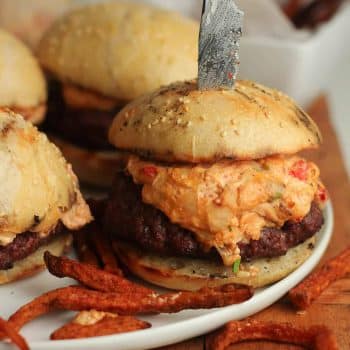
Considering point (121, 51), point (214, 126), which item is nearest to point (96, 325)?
point (214, 126)

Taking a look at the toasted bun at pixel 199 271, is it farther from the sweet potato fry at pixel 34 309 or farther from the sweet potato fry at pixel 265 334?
the sweet potato fry at pixel 34 309

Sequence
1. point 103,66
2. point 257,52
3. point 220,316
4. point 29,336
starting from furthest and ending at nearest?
point 257,52 → point 103,66 → point 220,316 → point 29,336

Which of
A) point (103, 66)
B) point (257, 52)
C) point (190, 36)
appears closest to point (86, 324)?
point (103, 66)

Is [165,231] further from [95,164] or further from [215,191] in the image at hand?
[95,164]

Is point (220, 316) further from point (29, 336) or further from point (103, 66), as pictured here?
point (103, 66)

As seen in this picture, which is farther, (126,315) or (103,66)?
(103,66)

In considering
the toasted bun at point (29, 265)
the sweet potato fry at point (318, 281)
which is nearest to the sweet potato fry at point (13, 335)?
the toasted bun at point (29, 265)

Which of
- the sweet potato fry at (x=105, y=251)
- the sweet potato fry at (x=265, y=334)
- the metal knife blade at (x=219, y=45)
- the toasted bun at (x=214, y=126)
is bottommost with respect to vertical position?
the sweet potato fry at (x=105, y=251)
